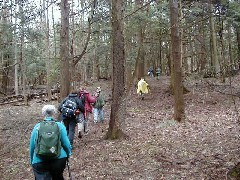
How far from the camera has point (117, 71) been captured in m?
10.4

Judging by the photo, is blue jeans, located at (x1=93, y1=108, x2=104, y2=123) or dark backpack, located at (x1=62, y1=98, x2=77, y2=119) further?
blue jeans, located at (x1=93, y1=108, x2=104, y2=123)

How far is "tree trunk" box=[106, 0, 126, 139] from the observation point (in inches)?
406

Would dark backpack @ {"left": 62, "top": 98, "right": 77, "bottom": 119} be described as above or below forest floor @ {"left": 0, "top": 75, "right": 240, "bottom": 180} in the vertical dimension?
above

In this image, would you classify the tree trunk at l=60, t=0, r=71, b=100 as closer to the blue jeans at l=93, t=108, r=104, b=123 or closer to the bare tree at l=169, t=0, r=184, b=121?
the blue jeans at l=93, t=108, r=104, b=123

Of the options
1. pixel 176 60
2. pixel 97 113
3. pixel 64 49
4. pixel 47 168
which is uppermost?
pixel 64 49

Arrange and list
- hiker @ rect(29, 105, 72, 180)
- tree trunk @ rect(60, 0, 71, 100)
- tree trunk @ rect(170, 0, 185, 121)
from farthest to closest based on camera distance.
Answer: tree trunk @ rect(170, 0, 185, 121)
tree trunk @ rect(60, 0, 71, 100)
hiker @ rect(29, 105, 72, 180)

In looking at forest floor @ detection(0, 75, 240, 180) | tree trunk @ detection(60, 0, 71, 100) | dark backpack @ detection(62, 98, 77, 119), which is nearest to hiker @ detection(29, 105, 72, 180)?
forest floor @ detection(0, 75, 240, 180)

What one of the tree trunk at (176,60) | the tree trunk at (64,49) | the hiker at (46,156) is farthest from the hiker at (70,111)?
the tree trunk at (176,60)

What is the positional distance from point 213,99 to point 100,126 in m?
8.29

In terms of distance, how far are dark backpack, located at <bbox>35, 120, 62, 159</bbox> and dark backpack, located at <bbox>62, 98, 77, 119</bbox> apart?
4.37 metres

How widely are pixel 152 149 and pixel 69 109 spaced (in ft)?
8.35

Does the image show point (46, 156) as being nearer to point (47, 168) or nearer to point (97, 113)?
point (47, 168)

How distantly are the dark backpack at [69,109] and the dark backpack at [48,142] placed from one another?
4371 millimetres

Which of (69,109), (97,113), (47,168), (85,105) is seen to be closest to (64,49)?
(85,105)
